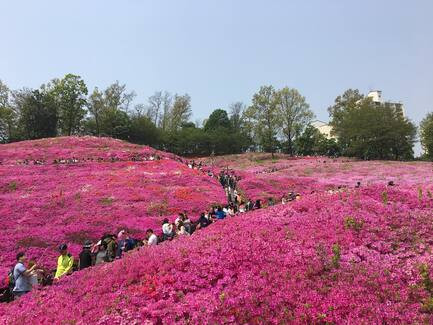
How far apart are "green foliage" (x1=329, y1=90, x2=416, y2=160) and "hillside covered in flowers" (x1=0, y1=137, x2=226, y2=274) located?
43.7 m

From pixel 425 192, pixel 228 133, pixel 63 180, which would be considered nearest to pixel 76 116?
pixel 228 133

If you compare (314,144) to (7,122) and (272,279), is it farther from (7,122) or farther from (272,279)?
(272,279)

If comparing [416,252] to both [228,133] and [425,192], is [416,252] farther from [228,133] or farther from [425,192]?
[228,133]

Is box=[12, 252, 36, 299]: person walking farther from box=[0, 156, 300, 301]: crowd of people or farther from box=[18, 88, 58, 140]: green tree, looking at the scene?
box=[18, 88, 58, 140]: green tree

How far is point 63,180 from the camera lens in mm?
42219

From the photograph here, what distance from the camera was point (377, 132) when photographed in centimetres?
8375

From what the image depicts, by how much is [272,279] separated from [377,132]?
7658 centimetres

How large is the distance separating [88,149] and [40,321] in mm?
49382

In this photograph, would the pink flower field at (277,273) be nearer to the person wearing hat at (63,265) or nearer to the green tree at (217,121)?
the person wearing hat at (63,265)

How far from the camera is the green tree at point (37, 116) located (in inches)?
3556

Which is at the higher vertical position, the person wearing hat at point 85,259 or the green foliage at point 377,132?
the green foliage at point 377,132

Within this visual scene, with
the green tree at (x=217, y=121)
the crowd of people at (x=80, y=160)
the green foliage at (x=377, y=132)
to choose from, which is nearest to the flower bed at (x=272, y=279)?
the crowd of people at (x=80, y=160)

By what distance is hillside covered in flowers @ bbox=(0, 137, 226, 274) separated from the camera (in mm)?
27047

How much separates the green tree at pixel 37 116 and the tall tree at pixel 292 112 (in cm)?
4770
